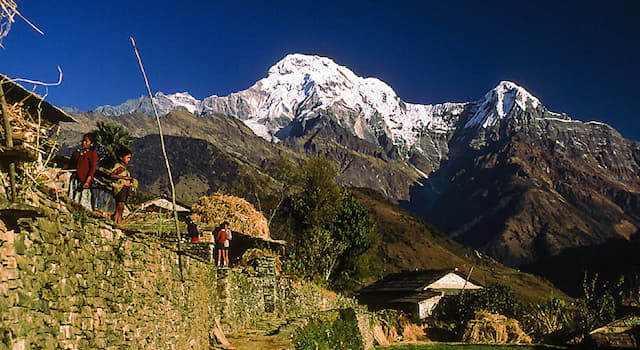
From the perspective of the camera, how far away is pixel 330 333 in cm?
1497

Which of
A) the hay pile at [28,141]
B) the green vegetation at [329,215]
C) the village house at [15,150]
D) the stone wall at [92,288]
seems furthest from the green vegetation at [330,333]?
the green vegetation at [329,215]

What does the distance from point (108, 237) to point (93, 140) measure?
6.44ft

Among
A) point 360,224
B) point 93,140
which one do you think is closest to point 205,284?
point 93,140

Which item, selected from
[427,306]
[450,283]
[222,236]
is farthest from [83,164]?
[450,283]

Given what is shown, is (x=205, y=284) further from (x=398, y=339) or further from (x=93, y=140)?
(x=398, y=339)

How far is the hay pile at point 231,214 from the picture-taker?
1830 centimetres

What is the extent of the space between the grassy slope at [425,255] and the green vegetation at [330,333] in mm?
78841

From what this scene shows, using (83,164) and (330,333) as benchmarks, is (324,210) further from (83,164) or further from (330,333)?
(83,164)

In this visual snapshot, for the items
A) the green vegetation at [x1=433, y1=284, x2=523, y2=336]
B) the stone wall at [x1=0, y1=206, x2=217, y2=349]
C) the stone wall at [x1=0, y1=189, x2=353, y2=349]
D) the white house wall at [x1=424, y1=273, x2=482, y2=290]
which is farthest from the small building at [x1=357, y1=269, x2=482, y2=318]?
the stone wall at [x1=0, y1=206, x2=217, y2=349]

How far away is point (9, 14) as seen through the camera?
4.15m

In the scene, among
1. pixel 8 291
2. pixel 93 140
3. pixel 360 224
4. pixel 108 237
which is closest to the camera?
pixel 8 291

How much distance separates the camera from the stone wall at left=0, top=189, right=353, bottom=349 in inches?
170

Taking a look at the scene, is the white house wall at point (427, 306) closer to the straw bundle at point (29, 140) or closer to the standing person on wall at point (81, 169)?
the standing person on wall at point (81, 169)

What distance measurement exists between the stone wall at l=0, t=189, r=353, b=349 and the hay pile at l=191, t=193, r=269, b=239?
706 centimetres
